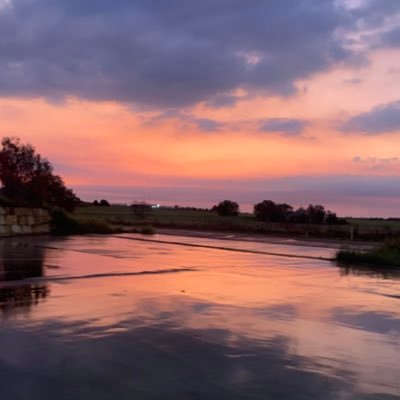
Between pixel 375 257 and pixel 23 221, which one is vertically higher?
pixel 23 221

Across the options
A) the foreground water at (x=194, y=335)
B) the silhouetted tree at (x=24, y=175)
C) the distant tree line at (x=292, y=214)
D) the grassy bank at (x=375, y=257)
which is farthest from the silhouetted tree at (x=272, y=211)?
the foreground water at (x=194, y=335)

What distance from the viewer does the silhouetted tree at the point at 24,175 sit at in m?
40.8

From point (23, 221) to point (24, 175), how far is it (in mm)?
6881

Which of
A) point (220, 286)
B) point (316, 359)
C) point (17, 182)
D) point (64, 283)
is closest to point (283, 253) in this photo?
point (220, 286)

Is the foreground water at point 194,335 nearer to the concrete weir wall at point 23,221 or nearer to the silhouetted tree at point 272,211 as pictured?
the concrete weir wall at point 23,221

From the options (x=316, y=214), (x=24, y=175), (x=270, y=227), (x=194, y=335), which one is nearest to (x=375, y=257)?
(x=194, y=335)

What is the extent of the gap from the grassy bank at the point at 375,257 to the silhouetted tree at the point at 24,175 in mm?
23705

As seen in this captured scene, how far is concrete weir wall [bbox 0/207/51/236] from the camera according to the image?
1342 inches

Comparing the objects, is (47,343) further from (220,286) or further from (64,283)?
(220,286)

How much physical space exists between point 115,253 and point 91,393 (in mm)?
16913

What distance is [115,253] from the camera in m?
22.7

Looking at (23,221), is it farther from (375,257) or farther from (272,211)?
(272,211)

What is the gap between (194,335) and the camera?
28.5ft

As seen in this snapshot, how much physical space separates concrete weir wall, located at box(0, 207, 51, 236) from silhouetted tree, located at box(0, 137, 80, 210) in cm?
179
